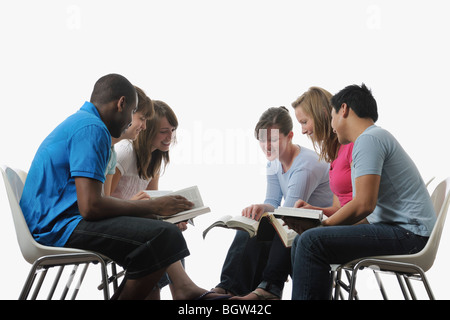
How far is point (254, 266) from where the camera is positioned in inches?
90.4

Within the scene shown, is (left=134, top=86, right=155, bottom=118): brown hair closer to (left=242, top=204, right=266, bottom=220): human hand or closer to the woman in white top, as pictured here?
the woman in white top

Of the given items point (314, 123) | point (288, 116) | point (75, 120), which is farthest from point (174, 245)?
point (288, 116)

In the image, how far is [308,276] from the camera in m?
1.61

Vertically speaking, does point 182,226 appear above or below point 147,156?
below

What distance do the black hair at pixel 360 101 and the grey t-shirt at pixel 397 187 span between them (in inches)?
4.3

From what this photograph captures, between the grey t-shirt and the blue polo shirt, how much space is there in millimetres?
980

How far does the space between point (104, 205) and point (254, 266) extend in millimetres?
1003

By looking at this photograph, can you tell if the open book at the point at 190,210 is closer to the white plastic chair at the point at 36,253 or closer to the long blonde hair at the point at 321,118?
the white plastic chair at the point at 36,253

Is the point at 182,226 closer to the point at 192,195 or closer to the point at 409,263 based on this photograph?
the point at 192,195

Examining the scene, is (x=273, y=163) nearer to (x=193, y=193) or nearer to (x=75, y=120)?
(x=193, y=193)

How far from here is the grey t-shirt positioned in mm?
1703

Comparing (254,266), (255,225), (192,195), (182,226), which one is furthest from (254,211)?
(192,195)

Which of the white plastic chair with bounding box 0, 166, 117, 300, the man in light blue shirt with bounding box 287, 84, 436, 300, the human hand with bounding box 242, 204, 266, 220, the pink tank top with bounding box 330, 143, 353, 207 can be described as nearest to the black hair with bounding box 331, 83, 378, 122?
the man in light blue shirt with bounding box 287, 84, 436, 300
